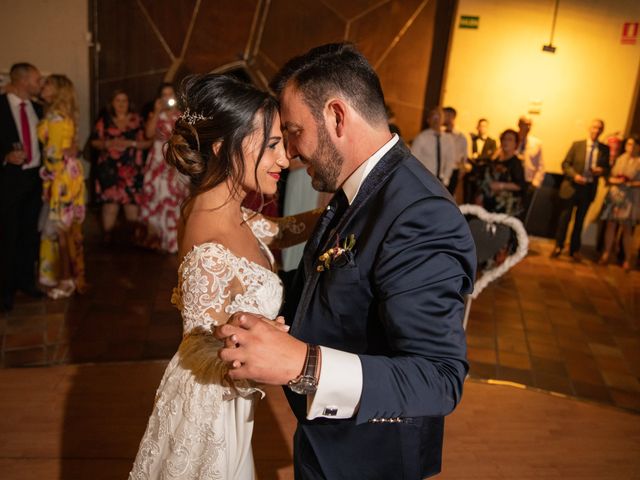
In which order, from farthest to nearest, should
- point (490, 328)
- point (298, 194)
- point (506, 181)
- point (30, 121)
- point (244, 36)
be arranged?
point (244, 36), point (506, 181), point (490, 328), point (30, 121), point (298, 194)

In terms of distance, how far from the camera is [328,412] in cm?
119

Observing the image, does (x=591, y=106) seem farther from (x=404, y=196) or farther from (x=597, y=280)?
(x=404, y=196)

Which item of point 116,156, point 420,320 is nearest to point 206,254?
point 420,320

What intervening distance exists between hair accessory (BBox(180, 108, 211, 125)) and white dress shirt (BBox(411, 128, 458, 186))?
5.03 meters

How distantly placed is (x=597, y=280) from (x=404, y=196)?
5869mm

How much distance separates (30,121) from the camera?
4434mm

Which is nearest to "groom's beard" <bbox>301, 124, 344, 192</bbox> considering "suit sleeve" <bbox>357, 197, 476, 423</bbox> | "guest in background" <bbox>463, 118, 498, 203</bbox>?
"suit sleeve" <bbox>357, 197, 476, 423</bbox>

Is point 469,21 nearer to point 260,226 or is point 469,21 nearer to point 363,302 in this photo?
point 260,226

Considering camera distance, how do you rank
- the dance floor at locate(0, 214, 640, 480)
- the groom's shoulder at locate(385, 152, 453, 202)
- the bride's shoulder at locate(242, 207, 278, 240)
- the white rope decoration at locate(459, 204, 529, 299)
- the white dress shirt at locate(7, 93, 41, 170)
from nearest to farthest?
the groom's shoulder at locate(385, 152, 453, 202) < the bride's shoulder at locate(242, 207, 278, 240) < the dance floor at locate(0, 214, 640, 480) < the white rope decoration at locate(459, 204, 529, 299) < the white dress shirt at locate(7, 93, 41, 170)

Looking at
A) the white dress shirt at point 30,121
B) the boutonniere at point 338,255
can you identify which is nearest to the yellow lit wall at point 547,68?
the white dress shirt at point 30,121

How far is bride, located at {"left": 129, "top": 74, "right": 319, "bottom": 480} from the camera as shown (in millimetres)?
1831

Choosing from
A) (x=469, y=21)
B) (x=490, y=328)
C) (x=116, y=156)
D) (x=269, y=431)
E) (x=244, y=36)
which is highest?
(x=469, y=21)

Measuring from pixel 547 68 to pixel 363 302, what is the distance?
284 inches

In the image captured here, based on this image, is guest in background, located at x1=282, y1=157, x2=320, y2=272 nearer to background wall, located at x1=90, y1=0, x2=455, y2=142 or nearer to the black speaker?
background wall, located at x1=90, y1=0, x2=455, y2=142
